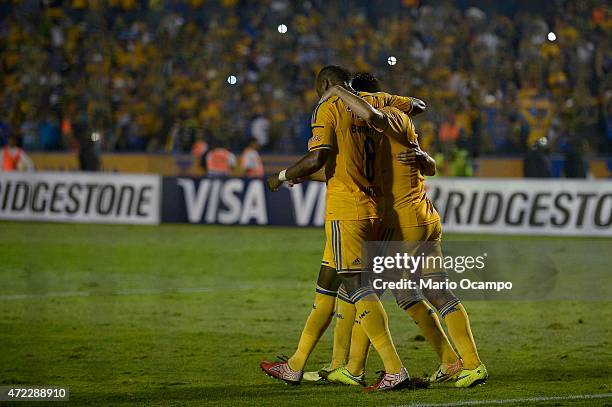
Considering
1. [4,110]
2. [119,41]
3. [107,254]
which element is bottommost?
[107,254]

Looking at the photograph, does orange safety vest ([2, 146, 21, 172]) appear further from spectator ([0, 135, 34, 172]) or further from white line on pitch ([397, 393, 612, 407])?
white line on pitch ([397, 393, 612, 407])

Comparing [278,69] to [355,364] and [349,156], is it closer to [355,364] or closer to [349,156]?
[355,364]

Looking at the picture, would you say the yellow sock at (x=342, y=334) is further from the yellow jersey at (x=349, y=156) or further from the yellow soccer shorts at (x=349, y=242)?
the yellow jersey at (x=349, y=156)

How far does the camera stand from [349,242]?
23.1 feet

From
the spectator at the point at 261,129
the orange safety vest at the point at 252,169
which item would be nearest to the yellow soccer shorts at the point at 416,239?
the orange safety vest at the point at 252,169

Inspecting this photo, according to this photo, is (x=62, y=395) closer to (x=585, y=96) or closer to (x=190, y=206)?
(x=190, y=206)

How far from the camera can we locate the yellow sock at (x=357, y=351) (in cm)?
737

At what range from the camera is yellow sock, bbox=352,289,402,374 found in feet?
23.0

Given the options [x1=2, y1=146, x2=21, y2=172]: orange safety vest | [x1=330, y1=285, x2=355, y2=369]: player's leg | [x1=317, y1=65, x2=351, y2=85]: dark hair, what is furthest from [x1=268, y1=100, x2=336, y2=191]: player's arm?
[x1=2, y1=146, x2=21, y2=172]: orange safety vest

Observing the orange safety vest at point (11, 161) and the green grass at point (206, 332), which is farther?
the orange safety vest at point (11, 161)

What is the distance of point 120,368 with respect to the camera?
8.19 meters

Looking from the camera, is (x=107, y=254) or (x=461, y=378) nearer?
(x=461, y=378)

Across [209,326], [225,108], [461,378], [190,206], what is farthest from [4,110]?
[461,378]

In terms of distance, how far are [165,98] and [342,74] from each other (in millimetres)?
19245
